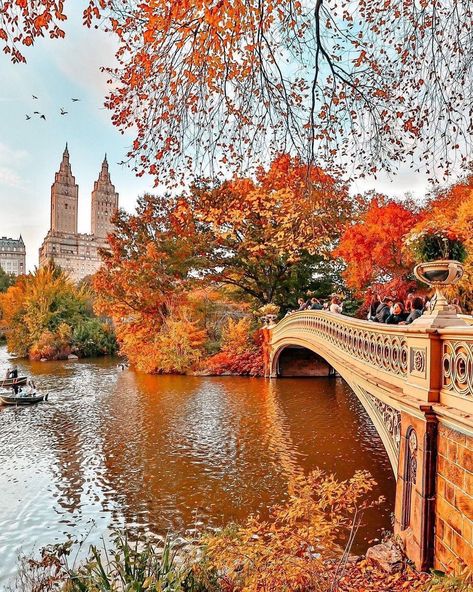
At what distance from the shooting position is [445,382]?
5.14 metres

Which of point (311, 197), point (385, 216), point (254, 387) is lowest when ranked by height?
point (254, 387)

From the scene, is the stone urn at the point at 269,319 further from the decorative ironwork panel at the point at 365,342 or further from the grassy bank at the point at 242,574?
the grassy bank at the point at 242,574

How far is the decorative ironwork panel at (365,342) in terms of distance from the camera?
6551 mm

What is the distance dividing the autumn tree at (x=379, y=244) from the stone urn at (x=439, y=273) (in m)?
16.4

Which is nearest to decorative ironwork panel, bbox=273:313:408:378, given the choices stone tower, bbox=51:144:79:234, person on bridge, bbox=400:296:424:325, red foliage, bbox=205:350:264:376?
person on bridge, bbox=400:296:424:325

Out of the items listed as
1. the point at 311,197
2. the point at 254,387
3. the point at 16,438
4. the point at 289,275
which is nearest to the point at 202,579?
the point at 311,197

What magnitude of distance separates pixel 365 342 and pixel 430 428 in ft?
11.6

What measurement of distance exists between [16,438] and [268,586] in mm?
11469

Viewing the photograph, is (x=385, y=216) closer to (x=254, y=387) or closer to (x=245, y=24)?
(x=254, y=387)

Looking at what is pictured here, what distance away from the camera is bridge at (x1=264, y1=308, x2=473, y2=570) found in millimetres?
4633

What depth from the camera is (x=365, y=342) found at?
8.77 meters

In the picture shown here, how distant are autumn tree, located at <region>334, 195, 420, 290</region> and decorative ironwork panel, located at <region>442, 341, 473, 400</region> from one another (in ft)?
56.5

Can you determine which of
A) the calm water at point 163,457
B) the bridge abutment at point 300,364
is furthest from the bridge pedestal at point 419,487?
the bridge abutment at point 300,364

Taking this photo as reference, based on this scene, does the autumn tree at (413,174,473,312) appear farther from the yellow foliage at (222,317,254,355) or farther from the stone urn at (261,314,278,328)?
the yellow foliage at (222,317,254,355)
